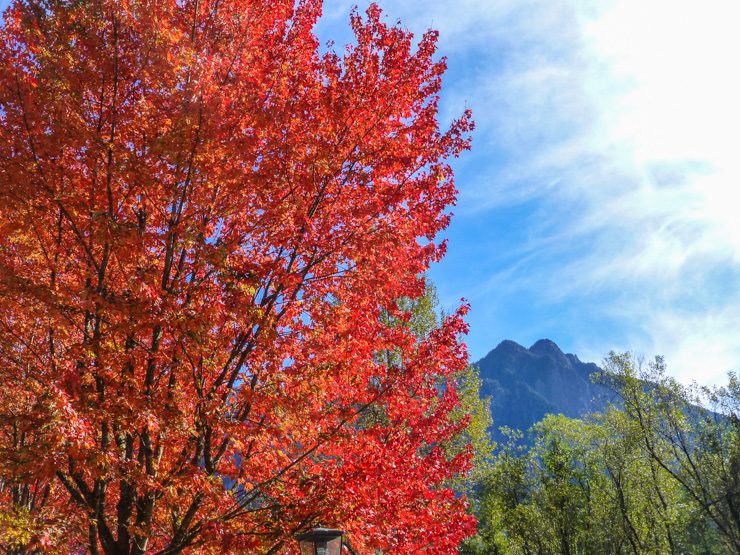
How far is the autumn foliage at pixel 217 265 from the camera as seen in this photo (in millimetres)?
6570

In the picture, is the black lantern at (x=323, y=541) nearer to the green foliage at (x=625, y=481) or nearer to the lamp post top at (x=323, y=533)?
the lamp post top at (x=323, y=533)

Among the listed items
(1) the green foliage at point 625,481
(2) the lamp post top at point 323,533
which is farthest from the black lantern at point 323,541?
(1) the green foliage at point 625,481

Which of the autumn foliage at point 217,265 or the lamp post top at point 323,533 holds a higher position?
the autumn foliage at point 217,265

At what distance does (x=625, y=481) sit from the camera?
3578 cm

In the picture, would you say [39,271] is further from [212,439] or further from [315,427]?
[315,427]

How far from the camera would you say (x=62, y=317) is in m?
6.58

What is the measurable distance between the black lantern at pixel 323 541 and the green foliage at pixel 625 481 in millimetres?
32931

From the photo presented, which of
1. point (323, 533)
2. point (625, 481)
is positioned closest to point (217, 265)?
point (323, 533)

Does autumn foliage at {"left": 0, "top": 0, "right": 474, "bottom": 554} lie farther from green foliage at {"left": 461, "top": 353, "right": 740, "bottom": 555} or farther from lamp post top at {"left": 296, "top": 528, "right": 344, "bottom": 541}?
green foliage at {"left": 461, "top": 353, "right": 740, "bottom": 555}

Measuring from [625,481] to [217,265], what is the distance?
38.2 meters

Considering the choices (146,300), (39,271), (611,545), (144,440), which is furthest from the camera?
(611,545)

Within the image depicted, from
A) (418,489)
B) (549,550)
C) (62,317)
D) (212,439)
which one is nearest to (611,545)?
(549,550)

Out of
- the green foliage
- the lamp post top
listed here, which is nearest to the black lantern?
the lamp post top

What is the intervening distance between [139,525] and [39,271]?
4.08m
